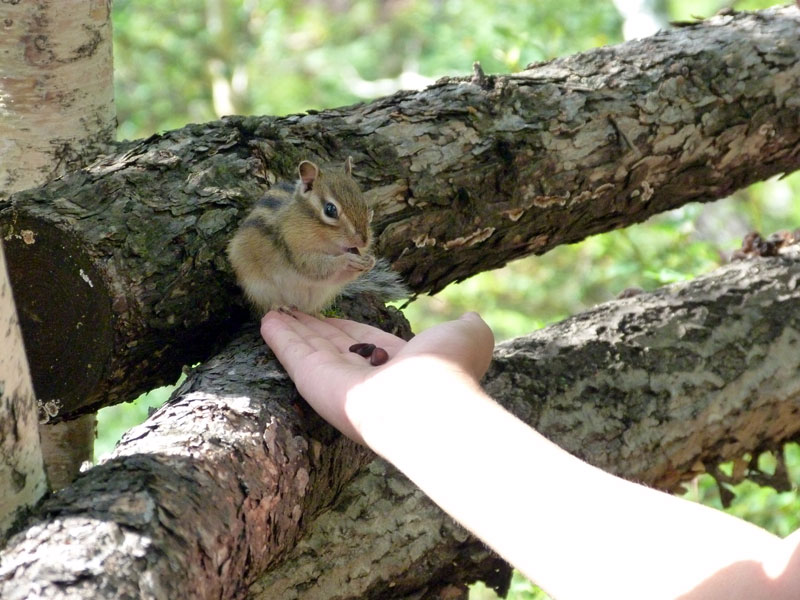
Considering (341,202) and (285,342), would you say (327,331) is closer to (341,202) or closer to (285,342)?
(285,342)

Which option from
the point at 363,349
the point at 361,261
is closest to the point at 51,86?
the point at 361,261

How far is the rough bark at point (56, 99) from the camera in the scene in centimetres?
283

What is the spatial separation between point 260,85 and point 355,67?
1354 millimetres

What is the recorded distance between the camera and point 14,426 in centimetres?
163

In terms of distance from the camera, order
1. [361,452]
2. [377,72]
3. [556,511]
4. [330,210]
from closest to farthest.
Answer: [556,511], [361,452], [330,210], [377,72]

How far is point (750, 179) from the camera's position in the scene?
3629 mm

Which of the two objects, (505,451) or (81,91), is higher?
(81,91)

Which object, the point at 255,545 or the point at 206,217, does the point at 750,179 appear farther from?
the point at 255,545

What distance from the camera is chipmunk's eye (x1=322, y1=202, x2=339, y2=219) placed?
281cm

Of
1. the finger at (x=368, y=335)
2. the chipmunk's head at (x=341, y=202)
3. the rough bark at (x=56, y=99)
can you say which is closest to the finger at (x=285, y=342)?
the finger at (x=368, y=335)

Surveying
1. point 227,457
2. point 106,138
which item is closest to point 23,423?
point 227,457

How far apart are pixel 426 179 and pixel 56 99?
116 cm

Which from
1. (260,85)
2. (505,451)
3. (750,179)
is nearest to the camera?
(505,451)

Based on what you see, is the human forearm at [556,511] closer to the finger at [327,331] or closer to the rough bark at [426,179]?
the finger at [327,331]
